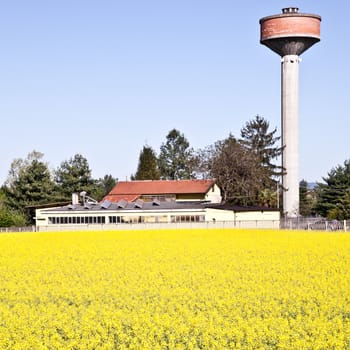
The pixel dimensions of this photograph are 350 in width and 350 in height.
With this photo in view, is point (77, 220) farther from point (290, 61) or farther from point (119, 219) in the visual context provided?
point (290, 61)

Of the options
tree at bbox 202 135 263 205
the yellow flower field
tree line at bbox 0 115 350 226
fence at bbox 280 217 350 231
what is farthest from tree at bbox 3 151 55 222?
the yellow flower field

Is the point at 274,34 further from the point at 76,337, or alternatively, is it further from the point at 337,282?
the point at 76,337

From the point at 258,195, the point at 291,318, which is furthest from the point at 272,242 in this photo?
the point at 258,195

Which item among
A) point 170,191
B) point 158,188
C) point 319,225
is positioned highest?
point 158,188

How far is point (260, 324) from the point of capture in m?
16.6

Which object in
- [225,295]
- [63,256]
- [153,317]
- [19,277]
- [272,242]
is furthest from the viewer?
[272,242]

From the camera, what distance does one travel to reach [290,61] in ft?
295

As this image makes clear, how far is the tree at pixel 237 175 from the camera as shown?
97.1 m

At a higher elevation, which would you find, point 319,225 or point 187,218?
point 187,218

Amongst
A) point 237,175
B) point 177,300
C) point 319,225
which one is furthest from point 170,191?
point 177,300

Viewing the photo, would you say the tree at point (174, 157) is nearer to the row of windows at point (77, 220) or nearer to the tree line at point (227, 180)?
the tree line at point (227, 180)

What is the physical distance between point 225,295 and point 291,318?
342 cm

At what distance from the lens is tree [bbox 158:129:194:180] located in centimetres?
12912

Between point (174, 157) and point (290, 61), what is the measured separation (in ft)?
147
